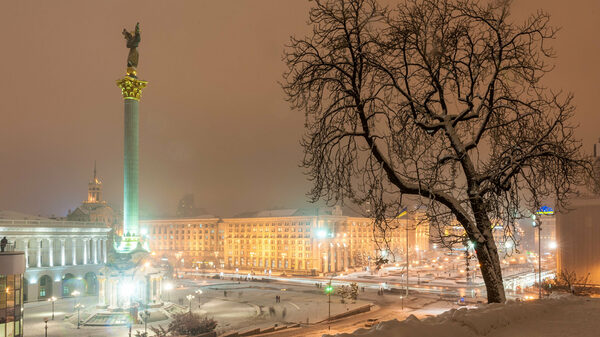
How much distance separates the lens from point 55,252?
277ft

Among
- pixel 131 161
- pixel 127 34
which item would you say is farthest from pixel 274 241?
pixel 127 34

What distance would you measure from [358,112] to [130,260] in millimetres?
51684

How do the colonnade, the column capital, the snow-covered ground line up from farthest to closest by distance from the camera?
the colonnade
the column capital
the snow-covered ground

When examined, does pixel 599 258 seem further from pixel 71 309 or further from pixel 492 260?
pixel 71 309

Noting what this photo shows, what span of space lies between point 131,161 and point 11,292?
2649 centimetres

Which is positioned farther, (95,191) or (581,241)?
(95,191)

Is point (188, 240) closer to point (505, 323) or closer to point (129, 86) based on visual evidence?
point (129, 86)

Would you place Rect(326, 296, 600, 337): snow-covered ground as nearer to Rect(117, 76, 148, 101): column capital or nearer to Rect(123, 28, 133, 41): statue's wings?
Rect(117, 76, 148, 101): column capital

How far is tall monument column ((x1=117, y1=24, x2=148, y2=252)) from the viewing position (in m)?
58.7

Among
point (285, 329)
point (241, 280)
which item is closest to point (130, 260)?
point (285, 329)

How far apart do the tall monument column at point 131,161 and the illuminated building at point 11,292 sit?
2266 cm

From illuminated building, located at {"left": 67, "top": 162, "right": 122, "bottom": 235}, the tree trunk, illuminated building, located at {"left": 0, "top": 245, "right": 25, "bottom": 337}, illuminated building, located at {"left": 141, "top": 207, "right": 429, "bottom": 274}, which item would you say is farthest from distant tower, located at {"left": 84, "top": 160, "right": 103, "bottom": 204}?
→ the tree trunk

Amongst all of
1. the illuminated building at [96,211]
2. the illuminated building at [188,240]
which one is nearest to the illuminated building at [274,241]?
the illuminated building at [188,240]

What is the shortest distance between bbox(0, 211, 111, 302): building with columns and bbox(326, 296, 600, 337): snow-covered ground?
250 feet
